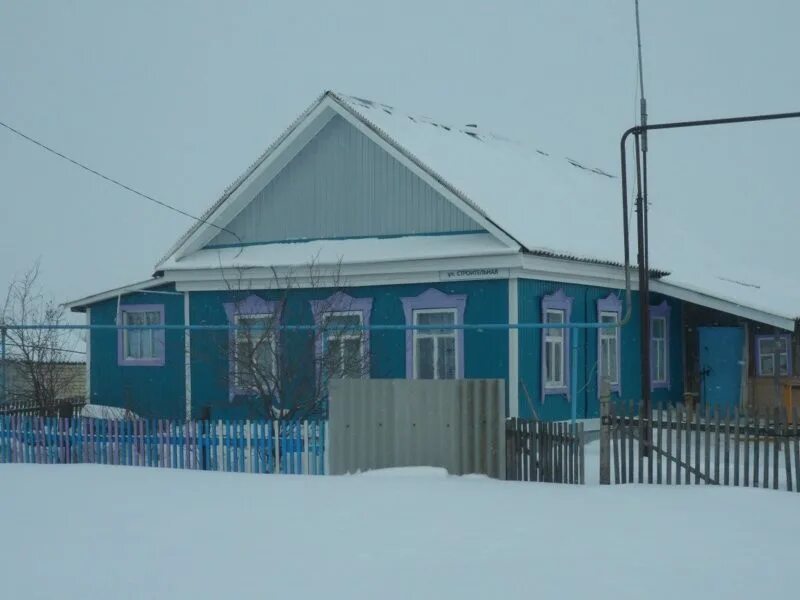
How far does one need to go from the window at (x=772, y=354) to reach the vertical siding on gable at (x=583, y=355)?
5.67ft

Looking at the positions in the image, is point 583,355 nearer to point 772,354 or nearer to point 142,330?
point 772,354

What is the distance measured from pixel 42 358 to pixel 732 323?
14.2m

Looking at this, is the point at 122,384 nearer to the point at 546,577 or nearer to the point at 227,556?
the point at 227,556

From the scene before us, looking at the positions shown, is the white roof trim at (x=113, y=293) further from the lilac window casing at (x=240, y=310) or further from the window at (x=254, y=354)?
the window at (x=254, y=354)

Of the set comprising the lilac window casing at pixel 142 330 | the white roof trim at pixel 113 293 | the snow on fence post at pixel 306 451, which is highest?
the white roof trim at pixel 113 293

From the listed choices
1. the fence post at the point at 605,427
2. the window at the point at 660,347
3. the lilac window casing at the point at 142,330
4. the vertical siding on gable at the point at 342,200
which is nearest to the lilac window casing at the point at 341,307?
the vertical siding on gable at the point at 342,200

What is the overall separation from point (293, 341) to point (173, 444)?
504 centimetres

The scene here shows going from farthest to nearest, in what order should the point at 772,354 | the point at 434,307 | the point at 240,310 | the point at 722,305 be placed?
the point at 772,354 < the point at 240,310 < the point at 722,305 < the point at 434,307

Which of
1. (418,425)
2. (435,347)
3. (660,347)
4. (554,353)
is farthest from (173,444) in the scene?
(660,347)

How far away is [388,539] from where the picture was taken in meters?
10.3

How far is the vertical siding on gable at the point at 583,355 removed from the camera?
1884cm

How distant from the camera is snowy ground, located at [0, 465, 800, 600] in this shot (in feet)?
28.0

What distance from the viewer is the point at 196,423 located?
15.3m

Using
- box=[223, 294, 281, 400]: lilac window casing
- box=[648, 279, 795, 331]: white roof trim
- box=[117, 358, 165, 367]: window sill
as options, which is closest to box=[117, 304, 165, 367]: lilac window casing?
box=[117, 358, 165, 367]: window sill
